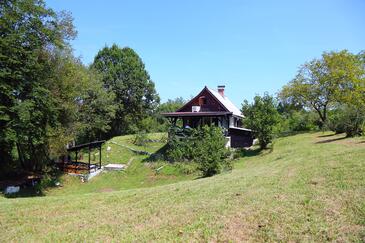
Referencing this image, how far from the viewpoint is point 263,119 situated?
2200 centimetres

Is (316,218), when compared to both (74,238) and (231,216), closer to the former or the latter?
(231,216)

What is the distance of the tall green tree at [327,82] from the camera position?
31312 millimetres

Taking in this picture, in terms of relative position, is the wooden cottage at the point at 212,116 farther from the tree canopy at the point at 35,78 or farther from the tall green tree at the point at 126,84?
the tall green tree at the point at 126,84

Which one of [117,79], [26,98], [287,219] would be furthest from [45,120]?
[117,79]

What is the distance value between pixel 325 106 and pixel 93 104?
106 ft

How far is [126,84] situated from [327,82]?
99.6ft

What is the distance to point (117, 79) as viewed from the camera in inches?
1563

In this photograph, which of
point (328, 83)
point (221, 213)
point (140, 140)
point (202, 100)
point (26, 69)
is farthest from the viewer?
point (328, 83)

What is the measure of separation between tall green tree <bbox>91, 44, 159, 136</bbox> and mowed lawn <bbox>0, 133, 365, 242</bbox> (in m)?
31.8

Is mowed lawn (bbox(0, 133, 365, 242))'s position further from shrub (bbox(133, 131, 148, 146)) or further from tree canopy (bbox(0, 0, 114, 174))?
shrub (bbox(133, 131, 148, 146))

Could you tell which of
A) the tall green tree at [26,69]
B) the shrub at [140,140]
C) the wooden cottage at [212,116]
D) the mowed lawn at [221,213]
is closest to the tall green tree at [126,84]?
the shrub at [140,140]

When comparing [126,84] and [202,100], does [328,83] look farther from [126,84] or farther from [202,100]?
[126,84]

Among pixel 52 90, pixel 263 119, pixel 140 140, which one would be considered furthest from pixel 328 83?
pixel 52 90

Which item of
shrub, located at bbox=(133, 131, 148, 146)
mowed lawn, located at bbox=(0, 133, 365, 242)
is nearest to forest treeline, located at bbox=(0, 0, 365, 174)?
shrub, located at bbox=(133, 131, 148, 146)
